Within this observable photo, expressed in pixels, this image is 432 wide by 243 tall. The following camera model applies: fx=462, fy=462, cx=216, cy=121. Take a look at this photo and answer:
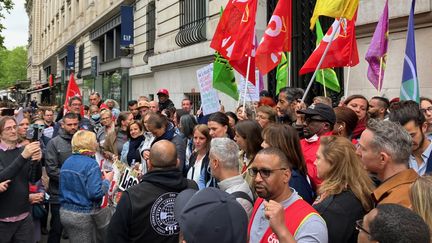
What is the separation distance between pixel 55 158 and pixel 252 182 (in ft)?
11.6

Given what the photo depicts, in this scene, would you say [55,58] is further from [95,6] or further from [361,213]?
[361,213]

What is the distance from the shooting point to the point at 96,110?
10047 millimetres

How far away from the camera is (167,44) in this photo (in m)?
17.6

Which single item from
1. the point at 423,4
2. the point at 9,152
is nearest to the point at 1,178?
the point at 9,152

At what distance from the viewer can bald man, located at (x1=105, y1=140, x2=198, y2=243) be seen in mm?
3232

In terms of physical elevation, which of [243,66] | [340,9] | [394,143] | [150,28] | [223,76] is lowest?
[394,143]

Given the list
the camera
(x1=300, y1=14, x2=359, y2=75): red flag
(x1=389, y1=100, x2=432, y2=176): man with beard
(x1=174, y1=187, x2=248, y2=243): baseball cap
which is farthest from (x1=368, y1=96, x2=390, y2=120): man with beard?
the camera

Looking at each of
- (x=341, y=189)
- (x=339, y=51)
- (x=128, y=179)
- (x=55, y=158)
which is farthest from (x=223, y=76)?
(x=341, y=189)

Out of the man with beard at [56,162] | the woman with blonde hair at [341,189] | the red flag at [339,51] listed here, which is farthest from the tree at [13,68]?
the woman with blonde hair at [341,189]

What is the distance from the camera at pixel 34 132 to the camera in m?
6.00

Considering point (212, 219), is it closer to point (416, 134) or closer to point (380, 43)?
point (416, 134)

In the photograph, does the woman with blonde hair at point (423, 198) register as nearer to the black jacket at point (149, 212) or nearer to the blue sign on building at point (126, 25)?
the black jacket at point (149, 212)

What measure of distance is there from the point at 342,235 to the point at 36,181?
13.3 feet

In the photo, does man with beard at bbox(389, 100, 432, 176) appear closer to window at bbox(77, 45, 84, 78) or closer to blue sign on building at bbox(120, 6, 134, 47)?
blue sign on building at bbox(120, 6, 134, 47)
